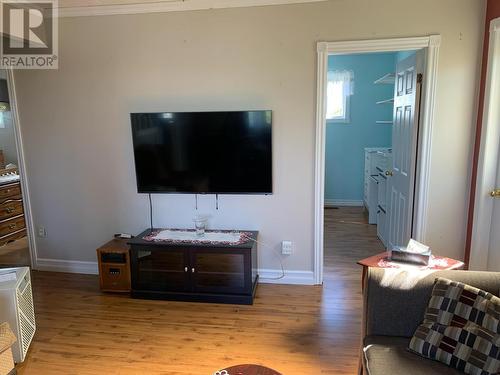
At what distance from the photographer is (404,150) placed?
341 centimetres

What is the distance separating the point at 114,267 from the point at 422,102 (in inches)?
119

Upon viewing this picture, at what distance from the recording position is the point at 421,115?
3.02 meters

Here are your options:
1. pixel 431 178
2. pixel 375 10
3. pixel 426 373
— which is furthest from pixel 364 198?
pixel 426 373

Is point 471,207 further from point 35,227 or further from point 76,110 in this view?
point 35,227

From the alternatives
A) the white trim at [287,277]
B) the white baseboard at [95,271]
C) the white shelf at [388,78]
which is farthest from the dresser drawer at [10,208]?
the white shelf at [388,78]

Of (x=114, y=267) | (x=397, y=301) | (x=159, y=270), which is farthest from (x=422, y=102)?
(x=114, y=267)

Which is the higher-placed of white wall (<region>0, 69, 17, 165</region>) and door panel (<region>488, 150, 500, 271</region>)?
white wall (<region>0, 69, 17, 165</region>)

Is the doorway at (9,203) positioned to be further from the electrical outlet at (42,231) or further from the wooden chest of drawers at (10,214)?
the electrical outlet at (42,231)

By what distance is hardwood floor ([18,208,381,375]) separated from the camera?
2.34m

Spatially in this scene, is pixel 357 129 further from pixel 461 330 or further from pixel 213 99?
pixel 461 330

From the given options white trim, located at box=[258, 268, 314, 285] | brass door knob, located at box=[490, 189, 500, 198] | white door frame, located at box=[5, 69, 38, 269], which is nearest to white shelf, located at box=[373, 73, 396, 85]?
brass door knob, located at box=[490, 189, 500, 198]

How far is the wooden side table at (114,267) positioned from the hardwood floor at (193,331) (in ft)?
0.33

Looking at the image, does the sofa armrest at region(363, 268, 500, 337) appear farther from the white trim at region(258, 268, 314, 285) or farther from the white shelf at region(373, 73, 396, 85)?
the white shelf at region(373, 73, 396, 85)

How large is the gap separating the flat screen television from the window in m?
3.34
